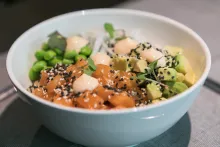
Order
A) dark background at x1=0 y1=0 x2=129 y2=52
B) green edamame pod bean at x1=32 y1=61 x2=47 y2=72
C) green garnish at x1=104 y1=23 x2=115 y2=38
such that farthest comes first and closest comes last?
dark background at x1=0 y1=0 x2=129 y2=52 < green garnish at x1=104 y1=23 x2=115 y2=38 < green edamame pod bean at x1=32 y1=61 x2=47 y2=72

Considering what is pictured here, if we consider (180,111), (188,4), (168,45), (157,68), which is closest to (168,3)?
(188,4)

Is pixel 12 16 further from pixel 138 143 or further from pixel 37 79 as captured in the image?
pixel 138 143

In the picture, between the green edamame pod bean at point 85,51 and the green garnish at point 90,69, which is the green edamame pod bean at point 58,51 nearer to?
the green edamame pod bean at point 85,51

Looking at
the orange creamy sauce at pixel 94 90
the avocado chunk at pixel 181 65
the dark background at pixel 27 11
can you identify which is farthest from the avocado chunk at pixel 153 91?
the dark background at pixel 27 11

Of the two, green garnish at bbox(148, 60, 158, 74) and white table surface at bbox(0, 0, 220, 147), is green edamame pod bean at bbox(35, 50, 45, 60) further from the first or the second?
green garnish at bbox(148, 60, 158, 74)

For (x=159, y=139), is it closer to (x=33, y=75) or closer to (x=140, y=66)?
(x=140, y=66)

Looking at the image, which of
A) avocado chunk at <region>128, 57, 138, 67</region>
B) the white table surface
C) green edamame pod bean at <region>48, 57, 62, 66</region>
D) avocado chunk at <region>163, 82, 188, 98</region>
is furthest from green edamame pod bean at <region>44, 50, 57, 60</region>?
avocado chunk at <region>163, 82, 188, 98</region>
